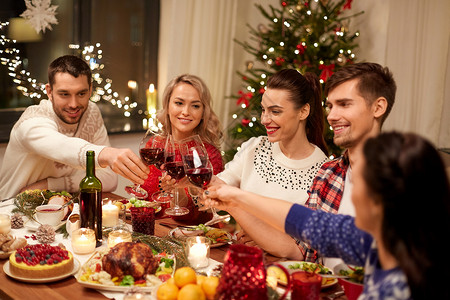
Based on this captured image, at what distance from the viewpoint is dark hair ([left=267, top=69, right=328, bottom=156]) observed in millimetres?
2594

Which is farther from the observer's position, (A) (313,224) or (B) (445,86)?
(B) (445,86)

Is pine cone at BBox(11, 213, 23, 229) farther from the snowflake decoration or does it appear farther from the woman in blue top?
the snowflake decoration

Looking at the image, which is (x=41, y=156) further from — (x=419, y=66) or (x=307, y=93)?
(x=419, y=66)

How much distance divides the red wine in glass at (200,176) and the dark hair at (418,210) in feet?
3.01

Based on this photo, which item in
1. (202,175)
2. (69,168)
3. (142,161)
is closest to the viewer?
(202,175)

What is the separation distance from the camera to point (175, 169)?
1979mm

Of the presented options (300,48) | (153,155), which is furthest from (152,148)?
(300,48)

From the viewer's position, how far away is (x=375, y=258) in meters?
1.14

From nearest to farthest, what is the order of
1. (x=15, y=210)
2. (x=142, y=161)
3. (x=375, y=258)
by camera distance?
(x=375, y=258) < (x=142, y=161) < (x=15, y=210)

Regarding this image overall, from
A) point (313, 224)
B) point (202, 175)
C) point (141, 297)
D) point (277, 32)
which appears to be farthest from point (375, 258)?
point (277, 32)

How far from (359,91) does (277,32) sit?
7.43ft

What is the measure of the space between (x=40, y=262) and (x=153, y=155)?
23.8 inches

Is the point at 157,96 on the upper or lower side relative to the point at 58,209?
upper

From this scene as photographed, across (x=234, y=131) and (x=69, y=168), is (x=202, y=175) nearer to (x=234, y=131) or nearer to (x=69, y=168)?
(x=69, y=168)
